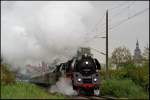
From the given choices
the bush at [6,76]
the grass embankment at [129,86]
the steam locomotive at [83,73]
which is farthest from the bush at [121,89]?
the bush at [6,76]

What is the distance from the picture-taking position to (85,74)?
3080 centimetres

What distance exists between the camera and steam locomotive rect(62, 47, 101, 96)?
99.7 ft

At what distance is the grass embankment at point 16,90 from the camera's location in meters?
20.7

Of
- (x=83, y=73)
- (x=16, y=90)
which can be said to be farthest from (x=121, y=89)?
(x=16, y=90)

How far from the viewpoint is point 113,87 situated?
105ft

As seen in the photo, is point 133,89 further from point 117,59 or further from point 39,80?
point 117,59

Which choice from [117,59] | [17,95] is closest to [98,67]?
[17,95]

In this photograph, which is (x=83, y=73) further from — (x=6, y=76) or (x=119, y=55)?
(x=119, y=55)

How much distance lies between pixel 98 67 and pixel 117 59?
1341 inches

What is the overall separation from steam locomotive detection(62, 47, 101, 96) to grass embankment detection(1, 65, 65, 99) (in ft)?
17.6

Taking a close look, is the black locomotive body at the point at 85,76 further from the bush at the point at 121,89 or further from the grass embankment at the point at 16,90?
the grass embankment at the point at 16,90

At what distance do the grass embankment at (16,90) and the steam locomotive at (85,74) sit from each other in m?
5.38

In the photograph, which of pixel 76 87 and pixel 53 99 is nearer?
pixel 53 99

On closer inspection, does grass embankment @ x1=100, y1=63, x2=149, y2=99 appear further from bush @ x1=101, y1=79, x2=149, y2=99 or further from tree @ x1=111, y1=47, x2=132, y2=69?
tree @ x1=111, y1=47, x2=132, y2=69
